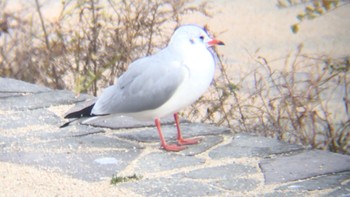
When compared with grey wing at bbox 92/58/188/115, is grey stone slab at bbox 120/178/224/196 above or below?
below

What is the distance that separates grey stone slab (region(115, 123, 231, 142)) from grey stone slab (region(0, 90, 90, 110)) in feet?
2.80

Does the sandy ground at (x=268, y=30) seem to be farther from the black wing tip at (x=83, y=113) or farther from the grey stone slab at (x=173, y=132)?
the black wing tip at (x=83, y=113)

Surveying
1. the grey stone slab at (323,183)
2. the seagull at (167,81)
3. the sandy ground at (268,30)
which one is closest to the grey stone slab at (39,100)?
the seagull at (167,81)

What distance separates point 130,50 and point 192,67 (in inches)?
73.6

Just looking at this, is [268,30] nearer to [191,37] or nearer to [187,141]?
[187,141]

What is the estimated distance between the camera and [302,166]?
4.36 metres

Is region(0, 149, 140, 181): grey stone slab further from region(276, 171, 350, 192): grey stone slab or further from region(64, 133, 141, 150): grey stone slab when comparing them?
region(276, 171, 350, 192): grey stone slab

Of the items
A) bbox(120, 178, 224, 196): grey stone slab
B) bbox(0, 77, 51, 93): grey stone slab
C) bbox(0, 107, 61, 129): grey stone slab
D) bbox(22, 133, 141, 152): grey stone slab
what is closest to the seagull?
bbox(22, 133, 141, 152): grey stone slab

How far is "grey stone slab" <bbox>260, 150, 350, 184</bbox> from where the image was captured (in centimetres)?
421

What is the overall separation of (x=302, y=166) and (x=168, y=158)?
0.72m

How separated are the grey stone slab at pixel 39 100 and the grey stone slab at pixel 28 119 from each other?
13 centimetres

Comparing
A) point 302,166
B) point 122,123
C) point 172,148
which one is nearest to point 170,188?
point 172,148

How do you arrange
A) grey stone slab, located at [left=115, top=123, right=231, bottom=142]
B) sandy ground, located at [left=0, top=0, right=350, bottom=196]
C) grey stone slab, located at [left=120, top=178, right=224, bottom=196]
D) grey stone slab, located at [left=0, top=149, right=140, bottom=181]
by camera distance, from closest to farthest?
grey stone slab, located at [left=120, top=178, right=224, bottom=196] → grey stone slab, located at [left=0, top=149, right=140, bottom=181] → grey stone slab, located at [left=115, top=123, right=231, bottom=142] → sandy ground, located at [left=0, top=0, right=350, bottom=196]

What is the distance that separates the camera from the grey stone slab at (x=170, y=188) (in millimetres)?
4020
